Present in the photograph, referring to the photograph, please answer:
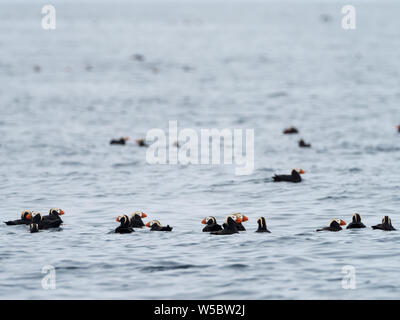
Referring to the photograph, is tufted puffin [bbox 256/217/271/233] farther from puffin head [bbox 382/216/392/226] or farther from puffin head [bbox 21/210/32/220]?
puffin head [bbox 21/210/32/220]

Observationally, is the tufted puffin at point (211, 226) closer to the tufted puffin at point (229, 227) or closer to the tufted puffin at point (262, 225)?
the tufted puffin at point (229, 227)

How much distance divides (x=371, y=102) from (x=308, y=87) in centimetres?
1094

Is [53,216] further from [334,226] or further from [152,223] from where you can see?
[334,226]

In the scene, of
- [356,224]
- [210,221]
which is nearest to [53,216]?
[210,221]

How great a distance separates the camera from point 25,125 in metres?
42.8

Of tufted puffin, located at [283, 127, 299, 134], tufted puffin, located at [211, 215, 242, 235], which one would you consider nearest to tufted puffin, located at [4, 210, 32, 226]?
tufted puffin, located at [211, 215, 242, 235]

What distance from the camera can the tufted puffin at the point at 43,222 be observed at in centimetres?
2145
